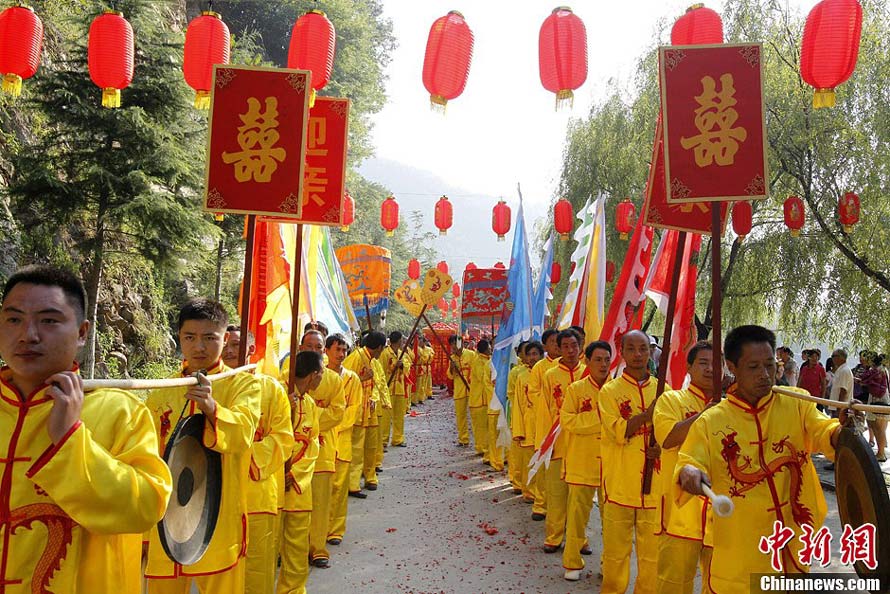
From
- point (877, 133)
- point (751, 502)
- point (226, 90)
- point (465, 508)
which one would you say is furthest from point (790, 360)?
point (226, 90)

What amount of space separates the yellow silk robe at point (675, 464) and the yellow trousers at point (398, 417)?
9.43 meters

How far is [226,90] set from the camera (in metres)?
4.64

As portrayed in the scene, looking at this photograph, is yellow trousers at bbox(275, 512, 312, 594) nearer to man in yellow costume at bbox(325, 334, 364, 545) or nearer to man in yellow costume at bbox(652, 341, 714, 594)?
man in yellow costume at bbox(325, 334, 364, 545)

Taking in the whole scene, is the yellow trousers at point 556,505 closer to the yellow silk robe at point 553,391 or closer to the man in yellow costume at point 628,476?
the yellow silk robe at point 553,391

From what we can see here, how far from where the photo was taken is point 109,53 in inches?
263

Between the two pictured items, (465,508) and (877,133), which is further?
(877,133)

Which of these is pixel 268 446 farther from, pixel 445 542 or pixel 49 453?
pixel 445 542

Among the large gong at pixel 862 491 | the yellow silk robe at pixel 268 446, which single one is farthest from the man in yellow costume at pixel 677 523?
the yellow silk robe at pixel 268 446

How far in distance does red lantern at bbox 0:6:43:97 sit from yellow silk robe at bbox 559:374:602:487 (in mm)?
6094

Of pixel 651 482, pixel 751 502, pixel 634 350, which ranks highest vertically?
pixel 634 350

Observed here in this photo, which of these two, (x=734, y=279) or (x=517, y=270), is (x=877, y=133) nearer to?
(x=734, y=279)

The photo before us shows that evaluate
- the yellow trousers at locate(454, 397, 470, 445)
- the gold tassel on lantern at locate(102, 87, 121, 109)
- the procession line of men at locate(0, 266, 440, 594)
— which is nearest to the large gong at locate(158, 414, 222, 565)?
the procession line of men at locate(0, 266, 440, 594)

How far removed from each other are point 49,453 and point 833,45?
6726 mm

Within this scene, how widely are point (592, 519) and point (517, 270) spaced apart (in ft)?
11.4
